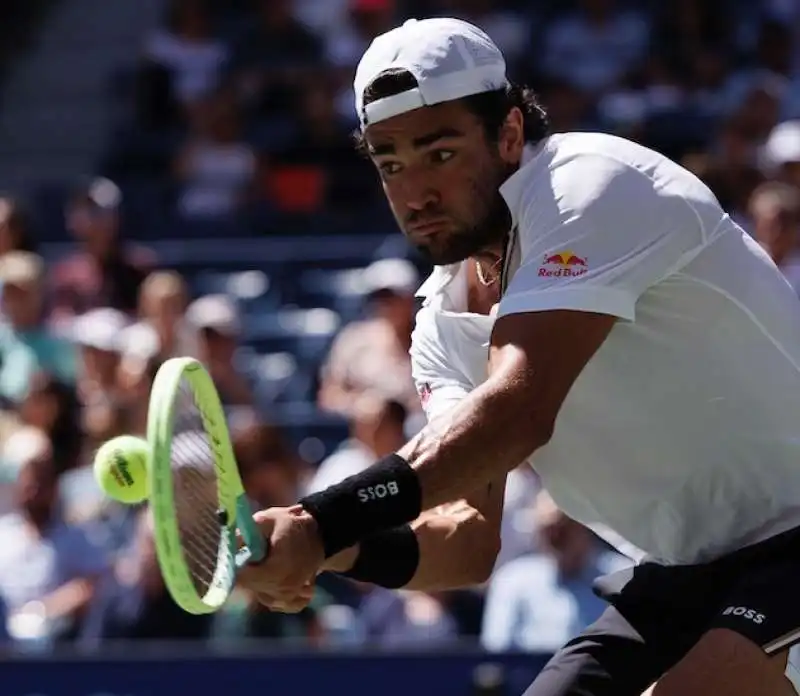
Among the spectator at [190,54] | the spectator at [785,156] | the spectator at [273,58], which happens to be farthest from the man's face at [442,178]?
the spectator at [190,54]

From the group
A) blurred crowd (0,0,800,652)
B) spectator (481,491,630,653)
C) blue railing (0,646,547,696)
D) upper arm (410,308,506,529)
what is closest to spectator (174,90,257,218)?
blurred crowd (0,0,800,652)

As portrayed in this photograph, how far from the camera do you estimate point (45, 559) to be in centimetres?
784

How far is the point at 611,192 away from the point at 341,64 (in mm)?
7384

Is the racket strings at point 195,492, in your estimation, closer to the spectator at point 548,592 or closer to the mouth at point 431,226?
the mouth at point 431,226

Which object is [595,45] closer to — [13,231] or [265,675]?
[13,231]

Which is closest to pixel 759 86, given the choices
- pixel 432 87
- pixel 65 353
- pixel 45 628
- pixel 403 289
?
pixel 403 289

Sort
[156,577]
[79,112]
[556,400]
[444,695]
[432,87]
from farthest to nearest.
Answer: [79,112] → [156,577] → [444,695] → [432,87] → [556,400]

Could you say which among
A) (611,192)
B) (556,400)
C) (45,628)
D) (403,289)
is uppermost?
(611,192)

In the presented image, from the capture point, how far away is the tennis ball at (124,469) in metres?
3.97

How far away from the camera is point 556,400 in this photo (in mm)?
3678

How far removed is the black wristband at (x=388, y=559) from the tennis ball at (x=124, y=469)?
546mm

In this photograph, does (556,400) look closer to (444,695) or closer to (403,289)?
(444,695)

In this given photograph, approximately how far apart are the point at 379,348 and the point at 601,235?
14.9ft

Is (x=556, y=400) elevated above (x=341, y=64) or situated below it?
above
